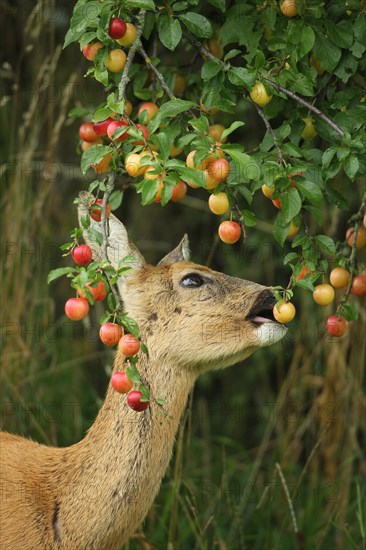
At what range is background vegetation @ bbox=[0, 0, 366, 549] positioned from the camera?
469 centimetres

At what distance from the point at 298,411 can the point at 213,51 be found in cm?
258

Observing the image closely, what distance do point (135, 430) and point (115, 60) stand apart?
1261 millimetres

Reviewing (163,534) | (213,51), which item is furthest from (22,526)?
(213,51)

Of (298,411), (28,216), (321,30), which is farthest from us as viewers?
(298,411)

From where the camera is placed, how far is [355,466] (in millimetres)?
6086

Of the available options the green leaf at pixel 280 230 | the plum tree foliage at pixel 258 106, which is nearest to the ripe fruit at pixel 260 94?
the plum tree foliage at pixel 258 106

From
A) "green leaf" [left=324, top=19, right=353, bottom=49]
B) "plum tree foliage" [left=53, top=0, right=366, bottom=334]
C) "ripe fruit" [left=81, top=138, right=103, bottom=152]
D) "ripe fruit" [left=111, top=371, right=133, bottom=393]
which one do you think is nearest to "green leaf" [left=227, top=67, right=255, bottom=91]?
"plum tree foliage" [left=53, top=0, right=366, bottom=334]

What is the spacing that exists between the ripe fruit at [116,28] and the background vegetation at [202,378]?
2.21ft

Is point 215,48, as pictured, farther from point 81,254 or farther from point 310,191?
point 81,254

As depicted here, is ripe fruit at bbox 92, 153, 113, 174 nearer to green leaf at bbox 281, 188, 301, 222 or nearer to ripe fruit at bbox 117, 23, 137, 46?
ripe fruit at bbox 117, 23, 137, 46

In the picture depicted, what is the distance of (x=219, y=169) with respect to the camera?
9.82 feet

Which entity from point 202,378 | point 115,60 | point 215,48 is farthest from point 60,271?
point 202,378

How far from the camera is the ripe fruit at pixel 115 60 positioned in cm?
315

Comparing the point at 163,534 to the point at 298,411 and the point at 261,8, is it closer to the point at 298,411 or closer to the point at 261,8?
the point at 298,411
